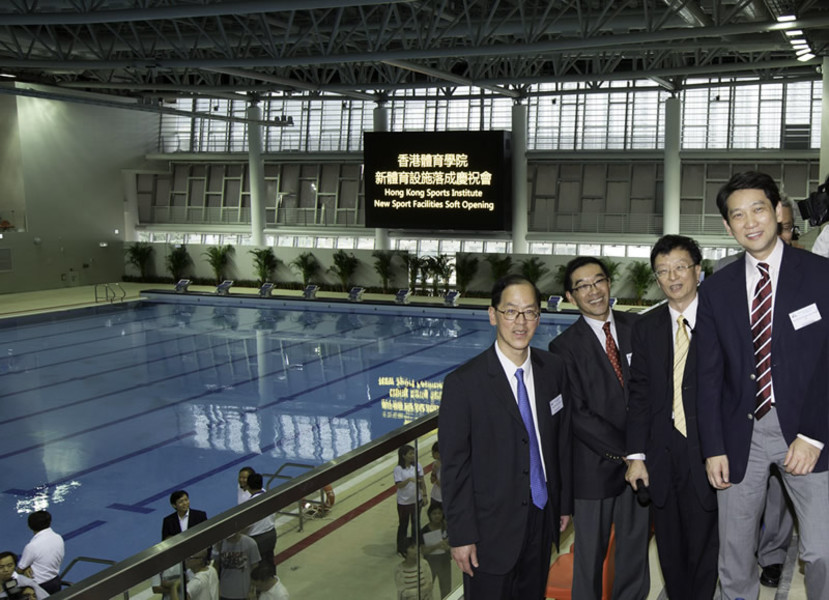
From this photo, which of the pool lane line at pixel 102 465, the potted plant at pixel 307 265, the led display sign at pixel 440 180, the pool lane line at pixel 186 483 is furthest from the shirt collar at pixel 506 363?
the potted plant at pixel 307 265

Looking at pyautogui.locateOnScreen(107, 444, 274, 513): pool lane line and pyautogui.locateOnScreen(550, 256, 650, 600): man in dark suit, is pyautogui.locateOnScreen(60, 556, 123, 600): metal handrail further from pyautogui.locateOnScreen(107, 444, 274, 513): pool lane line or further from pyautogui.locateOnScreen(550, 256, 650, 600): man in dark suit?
pyautogui.locateOnScreen(550, 256, 650, 600): man in dark suit

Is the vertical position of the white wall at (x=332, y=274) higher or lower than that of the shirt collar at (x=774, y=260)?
lower

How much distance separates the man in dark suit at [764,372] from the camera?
8.48 feet

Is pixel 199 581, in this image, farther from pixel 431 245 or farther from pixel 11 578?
pixel 431 245

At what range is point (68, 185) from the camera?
2862 cm

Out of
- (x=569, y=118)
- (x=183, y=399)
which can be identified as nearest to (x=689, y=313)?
(x=183, y=399)

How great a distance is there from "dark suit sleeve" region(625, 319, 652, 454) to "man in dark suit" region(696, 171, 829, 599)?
0.40 metres

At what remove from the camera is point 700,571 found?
323 cm

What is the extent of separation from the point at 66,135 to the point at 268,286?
31.0 ft

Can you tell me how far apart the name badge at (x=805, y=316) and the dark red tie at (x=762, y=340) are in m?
0.08

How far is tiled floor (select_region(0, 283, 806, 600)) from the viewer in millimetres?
2551

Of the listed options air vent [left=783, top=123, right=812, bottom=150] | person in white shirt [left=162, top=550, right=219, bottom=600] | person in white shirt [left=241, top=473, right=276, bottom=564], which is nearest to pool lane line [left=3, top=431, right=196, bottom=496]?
person in white shirt [left=241, top=473, right=276, bottom=564]

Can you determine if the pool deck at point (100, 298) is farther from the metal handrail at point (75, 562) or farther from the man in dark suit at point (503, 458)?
the man in dark suit at point (503, 458)

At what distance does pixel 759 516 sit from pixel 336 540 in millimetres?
1411
